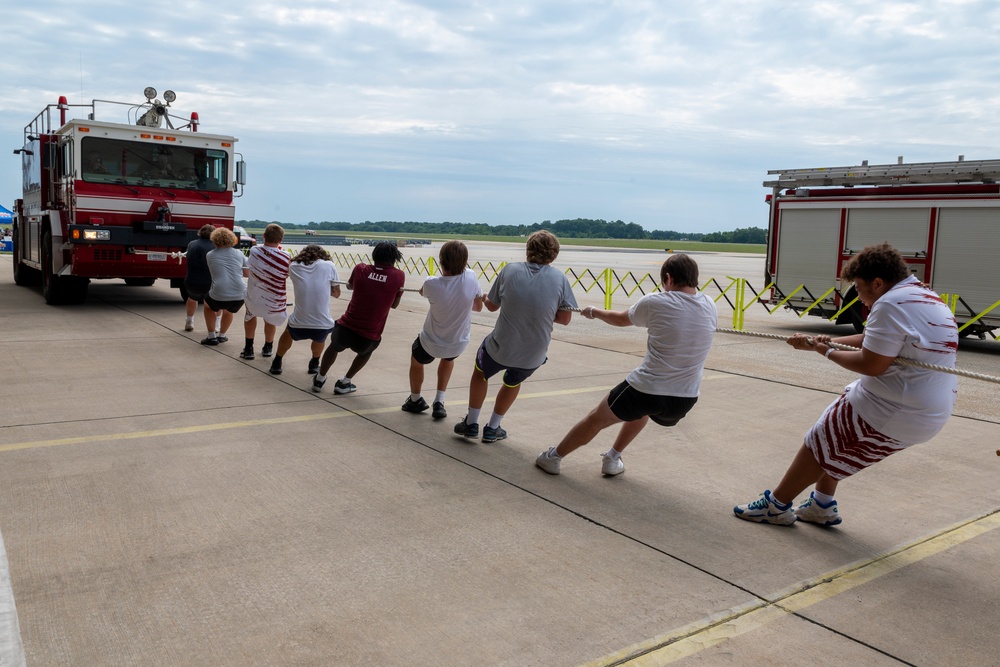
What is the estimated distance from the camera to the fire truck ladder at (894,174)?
1295 cm

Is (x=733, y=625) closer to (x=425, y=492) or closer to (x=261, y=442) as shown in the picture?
(x=425, y=492)

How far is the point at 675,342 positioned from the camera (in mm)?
4930

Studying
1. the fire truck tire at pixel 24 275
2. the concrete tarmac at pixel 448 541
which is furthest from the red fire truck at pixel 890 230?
the fire truck tire at pixel 24 275

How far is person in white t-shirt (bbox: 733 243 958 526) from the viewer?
13.0 ft

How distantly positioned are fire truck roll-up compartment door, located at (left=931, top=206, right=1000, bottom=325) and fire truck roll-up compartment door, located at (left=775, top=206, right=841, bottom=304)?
6.17ft

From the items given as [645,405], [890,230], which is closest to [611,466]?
[645,405]

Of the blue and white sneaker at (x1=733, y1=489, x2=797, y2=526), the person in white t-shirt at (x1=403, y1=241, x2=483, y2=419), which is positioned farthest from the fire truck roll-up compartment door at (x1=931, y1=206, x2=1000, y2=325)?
the blue and white sneaker at (x1=733, y1=489, x2=797, y2=526)

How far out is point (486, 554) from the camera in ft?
13.6

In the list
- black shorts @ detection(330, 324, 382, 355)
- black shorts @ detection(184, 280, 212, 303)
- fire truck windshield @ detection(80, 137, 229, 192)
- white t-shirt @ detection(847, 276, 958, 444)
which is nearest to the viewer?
white t-shirt @ detection(847, 276, 958, 444)

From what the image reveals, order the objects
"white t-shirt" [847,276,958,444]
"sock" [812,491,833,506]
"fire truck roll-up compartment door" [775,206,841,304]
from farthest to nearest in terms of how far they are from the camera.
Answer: "fire truck roll-up compartment door" [775,206,841,304], "sock" [812,491,833,506], "white t-shirt" [847,276,958,444]

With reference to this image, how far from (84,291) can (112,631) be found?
1315cm

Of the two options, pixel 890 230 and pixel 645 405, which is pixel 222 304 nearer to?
pixel 645 405

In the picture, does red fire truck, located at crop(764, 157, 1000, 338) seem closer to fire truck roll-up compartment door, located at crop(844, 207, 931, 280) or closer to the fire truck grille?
fire truck roll-up compartment door, located at crop(844, 207, 931, 280)

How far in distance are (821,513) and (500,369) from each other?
233 cm
